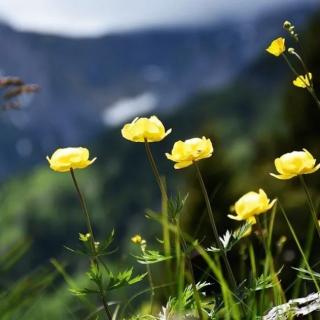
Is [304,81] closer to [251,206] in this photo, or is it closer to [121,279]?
[251,206]

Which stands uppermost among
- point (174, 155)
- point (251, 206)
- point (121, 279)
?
point (174, 155)

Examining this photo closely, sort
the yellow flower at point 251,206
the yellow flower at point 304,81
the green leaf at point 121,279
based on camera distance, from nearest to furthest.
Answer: the green leaf at point 121,279
the yellow flower at point 304,81
the yellow flower at point 251,206

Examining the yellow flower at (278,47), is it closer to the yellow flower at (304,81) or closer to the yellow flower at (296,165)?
the yellow flower at (304,81)

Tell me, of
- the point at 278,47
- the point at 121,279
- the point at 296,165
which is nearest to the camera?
the point at 121,279

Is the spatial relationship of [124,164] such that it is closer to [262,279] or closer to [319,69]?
[319,69]

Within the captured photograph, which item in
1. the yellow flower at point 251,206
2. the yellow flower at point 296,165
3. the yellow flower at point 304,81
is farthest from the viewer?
the yellow flower at point 251,206

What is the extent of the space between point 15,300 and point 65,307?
88 cm

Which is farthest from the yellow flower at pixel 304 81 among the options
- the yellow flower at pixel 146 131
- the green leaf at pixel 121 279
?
the green leaf at pixel 121 279

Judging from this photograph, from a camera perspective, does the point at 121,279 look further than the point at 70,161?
No

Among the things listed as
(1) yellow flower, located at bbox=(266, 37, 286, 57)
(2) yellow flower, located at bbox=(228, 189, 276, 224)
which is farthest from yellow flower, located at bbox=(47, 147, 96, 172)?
(1) yellow flower, located at bbox=(266, 37, 286, 57)

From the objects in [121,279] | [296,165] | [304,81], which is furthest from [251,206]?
[121,279]

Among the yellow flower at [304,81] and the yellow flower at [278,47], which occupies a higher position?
the yellow flower at [278,47]

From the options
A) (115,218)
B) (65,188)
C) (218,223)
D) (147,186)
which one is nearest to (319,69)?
(218,223)

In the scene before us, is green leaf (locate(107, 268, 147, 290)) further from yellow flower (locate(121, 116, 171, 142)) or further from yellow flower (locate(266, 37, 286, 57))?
yellow flower (locate(266, 37, 286, 57))
